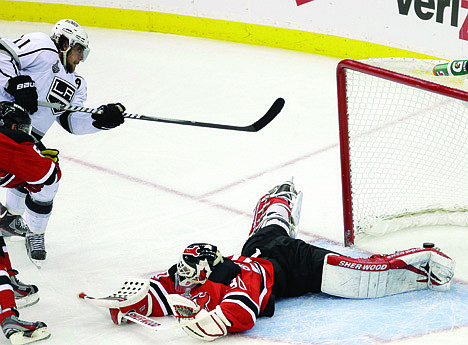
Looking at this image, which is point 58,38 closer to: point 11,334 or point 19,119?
point 19,119

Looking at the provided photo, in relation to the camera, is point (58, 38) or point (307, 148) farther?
point (307, 148)

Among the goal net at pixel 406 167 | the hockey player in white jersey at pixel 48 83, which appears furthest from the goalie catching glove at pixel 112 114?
the goal net at pixel 406 167

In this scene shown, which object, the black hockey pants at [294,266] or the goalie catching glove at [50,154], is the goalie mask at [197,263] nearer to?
the black hockey pants at [294,266]

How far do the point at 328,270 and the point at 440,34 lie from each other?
300 centimetres

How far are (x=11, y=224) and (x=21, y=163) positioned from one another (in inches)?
39.7

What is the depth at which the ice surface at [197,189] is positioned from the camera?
3.33 meters

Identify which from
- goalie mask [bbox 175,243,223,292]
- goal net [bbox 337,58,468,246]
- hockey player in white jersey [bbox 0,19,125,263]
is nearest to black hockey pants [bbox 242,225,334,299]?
goalie mask [bbox 175,243,223,292]

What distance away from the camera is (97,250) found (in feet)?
13.5

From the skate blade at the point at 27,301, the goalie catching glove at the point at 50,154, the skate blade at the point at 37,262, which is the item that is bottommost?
the skate blade at the point at 27,301

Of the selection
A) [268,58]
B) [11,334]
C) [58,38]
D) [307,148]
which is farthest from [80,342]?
[268,58]

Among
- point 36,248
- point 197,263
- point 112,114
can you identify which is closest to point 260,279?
point 197,263

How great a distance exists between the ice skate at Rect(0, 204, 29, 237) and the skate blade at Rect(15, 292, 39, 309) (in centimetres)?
68

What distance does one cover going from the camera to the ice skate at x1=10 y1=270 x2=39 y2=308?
3.52 meters

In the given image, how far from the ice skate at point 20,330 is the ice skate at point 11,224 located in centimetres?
102
